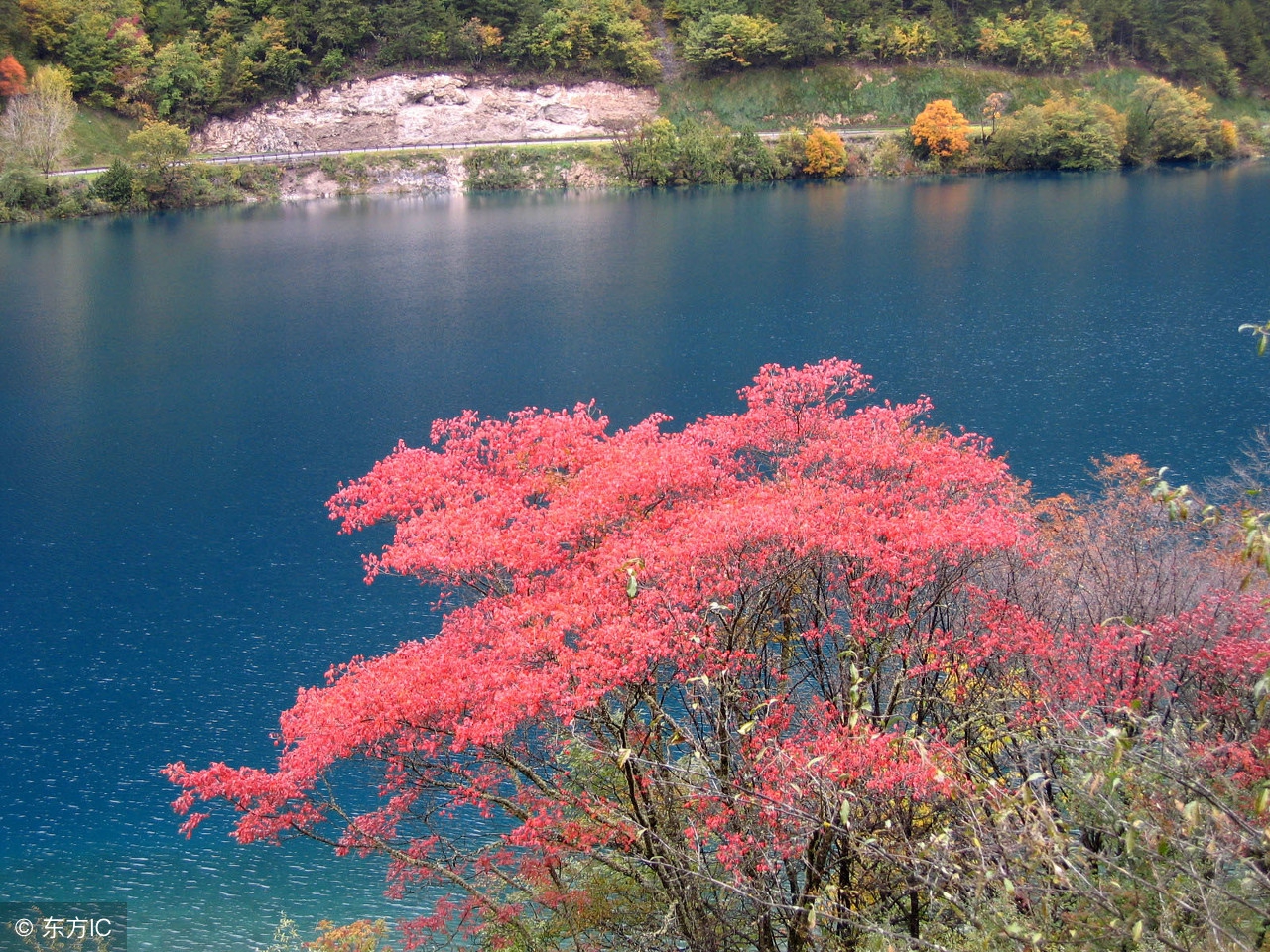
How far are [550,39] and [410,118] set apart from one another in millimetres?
18707

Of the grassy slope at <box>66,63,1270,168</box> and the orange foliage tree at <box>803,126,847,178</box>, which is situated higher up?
the grassy slope at <box>66,63,1270,168</box>

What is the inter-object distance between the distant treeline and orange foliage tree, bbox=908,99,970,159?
631 inches

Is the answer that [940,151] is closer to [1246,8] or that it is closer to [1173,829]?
[1246,8]

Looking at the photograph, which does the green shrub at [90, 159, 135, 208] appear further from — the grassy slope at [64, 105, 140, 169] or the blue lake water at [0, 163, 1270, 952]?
the blue lake water at [0, 163, 1270, 952]

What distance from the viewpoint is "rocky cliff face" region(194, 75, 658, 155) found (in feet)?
367

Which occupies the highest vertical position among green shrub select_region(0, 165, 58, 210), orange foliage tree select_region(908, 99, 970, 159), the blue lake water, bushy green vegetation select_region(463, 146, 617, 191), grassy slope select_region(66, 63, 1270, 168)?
grassy slope select_region(66, 63, 1270, 168)

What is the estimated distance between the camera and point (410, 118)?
371 ft

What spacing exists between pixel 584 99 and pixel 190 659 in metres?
103

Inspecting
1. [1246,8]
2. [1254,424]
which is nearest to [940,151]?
[1246,8]

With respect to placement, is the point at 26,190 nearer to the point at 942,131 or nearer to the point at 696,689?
the point at 942,131

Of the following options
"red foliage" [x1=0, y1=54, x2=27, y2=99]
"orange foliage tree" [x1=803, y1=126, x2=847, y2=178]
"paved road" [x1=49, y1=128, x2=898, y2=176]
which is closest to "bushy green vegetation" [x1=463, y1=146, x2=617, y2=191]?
"paved road" [x1=49, y1=128, x2=898, y2=176]

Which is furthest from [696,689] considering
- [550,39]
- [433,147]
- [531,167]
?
[550,39]

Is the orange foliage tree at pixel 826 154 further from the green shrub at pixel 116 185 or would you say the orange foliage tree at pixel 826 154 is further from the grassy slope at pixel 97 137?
the grassy slope at pixel 97 137

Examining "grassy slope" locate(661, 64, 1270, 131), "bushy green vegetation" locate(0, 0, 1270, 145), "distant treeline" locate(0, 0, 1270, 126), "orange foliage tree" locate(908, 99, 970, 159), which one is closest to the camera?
"orange foliage tree" locate(908, 99, 970, 159)
